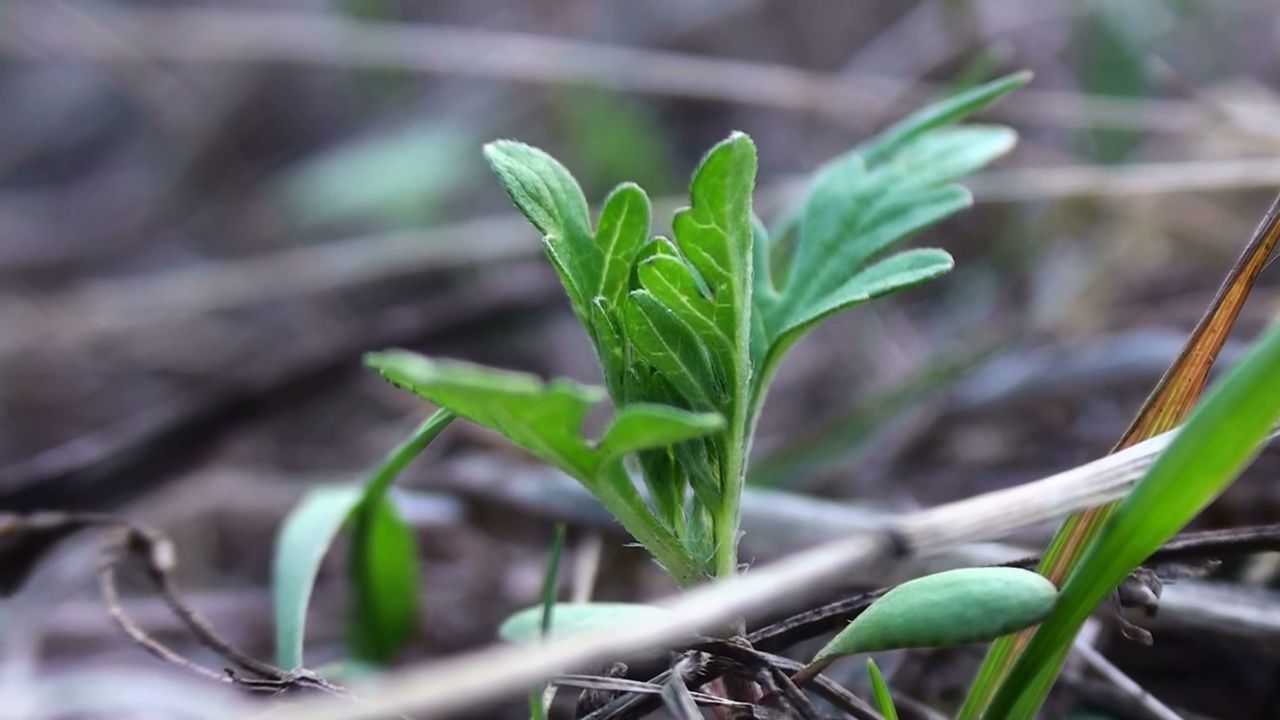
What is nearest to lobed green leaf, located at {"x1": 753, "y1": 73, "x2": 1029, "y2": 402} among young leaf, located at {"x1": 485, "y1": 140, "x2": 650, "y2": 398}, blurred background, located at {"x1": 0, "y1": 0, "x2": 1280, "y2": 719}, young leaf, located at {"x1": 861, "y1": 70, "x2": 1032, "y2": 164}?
young leaf, located at {"x1": 861, "y1": 70, "x2": 1032, "y2": 164}

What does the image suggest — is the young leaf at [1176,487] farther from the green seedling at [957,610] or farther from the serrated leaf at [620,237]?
the serrated leaf at [620,237]

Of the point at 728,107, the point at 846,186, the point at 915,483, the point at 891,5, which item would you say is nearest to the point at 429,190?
the point at 728,107

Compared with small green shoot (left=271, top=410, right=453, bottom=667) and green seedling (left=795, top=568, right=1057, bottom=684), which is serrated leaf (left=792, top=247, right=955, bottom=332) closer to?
green seedling (left=795, top=568, right=1057, bottom=684)

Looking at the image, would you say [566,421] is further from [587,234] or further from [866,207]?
[866,207]

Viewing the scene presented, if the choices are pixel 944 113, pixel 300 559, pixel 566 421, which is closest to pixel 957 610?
pixel 566 421

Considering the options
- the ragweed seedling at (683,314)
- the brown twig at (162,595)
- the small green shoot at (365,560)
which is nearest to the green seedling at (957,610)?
the ragweed seedling at (683,314)

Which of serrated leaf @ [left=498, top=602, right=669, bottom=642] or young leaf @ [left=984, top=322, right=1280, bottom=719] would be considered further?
serrated leaf @ [left=498, top=602, right=669, bottom=642]
